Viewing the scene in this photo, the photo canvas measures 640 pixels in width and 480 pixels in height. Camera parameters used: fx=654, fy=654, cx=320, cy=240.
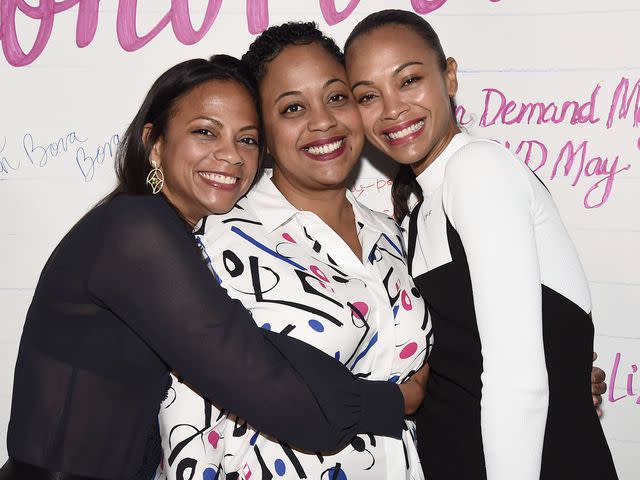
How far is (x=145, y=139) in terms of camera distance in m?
1.50

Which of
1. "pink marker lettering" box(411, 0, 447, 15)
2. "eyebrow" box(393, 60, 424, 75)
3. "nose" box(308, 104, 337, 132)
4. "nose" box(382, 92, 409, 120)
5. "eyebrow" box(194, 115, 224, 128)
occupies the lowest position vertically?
"eyebrow" box(194, 115, 224, 128)

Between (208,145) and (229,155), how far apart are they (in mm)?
53

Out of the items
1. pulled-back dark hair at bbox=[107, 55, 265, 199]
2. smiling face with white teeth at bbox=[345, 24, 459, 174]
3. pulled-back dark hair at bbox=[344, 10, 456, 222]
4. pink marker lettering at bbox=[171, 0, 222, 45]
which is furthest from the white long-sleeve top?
pink marker lettering at bbox=[171, 0, 222, 45]

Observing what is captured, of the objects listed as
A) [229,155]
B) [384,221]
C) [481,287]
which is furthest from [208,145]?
[481,287]

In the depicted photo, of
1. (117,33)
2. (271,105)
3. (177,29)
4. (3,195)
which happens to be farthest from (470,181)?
(3,195)

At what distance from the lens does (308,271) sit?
1.45 metres

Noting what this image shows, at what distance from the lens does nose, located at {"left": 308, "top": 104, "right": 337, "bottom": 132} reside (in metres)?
1.53

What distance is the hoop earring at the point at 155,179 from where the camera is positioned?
1477mm

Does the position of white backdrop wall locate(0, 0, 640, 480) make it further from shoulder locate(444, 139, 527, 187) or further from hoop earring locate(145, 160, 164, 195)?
shoulder locate(444, 139, 527, 187)

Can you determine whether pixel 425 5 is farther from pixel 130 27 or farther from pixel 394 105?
pixel 130 27

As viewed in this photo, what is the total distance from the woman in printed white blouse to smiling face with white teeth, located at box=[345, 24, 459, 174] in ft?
0.33

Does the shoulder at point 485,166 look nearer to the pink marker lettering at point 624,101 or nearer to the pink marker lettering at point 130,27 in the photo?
the pink marker lettering at point 624,101

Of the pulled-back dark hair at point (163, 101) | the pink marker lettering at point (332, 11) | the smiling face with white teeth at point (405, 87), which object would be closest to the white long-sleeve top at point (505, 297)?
the smiling face with white teeth at point (405, 87)

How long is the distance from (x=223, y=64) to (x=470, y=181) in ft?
2.18
